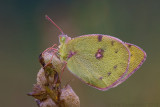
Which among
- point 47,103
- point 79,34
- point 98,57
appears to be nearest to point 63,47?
point 98,57

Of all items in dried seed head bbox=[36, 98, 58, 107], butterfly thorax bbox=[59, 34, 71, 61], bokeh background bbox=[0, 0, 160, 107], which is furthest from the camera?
bokeh background bbox=[0, 0, 160, 107]

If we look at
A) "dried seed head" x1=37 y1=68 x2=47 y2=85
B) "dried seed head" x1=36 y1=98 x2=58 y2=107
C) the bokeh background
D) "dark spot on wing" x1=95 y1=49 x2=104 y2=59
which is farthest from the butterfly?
the bokeh background

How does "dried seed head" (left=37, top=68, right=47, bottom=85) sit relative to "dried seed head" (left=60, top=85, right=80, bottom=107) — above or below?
above

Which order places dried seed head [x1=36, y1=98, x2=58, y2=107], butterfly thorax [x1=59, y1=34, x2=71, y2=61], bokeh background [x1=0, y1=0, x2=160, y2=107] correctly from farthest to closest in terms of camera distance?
1. bokeh background [x1=0, y1=0, x2=160, y2=107]
2. butterfly thorax [x1=59, y1=34, x2=71, y2=61]
3. dried seed head [x1=36, y1=98, x2=58, y2=107]

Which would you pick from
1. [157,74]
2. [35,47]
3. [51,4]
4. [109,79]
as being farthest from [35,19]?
[109,79]

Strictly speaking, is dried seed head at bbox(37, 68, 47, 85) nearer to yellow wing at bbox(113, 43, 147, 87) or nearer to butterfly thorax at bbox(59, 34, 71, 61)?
butterfly thorax at bbox(59, 34, 71, 61)

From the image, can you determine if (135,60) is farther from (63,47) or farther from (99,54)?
(63,47)

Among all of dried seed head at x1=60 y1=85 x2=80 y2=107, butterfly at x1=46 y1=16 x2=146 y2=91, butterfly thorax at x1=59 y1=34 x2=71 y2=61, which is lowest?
dried seed head at x1=60 y1=85 x2=80 y2=107

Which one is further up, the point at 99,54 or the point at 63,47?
the point at 63,47
